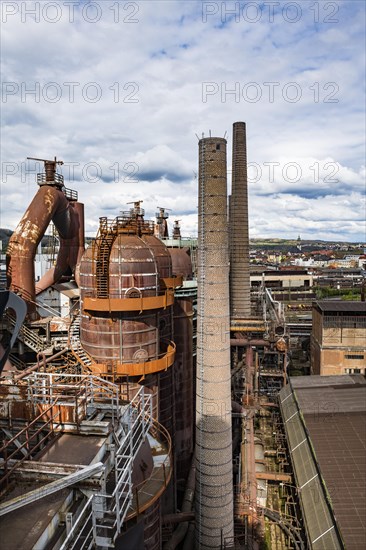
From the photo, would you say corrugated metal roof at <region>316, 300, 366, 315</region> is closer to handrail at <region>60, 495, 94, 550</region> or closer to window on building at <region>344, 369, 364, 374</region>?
window on building at <region>344, 369, 364, 374</region>

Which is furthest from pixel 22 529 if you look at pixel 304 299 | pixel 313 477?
pixel 304 299

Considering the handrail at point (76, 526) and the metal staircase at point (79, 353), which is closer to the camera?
the handrail at point (76, 526)

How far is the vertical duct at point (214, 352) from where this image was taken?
16.5 metres

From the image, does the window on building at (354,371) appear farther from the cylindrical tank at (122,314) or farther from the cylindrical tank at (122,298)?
the cylindrical tank at (122,314)

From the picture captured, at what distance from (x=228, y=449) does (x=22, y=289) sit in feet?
37.9

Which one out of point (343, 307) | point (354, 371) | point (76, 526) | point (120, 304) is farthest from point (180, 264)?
point (76, 526)

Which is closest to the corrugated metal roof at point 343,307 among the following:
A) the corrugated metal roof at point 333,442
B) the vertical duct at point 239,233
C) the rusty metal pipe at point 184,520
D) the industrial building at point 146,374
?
the corrugated metal roof at point 333,442

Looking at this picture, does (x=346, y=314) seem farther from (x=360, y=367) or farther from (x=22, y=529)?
(x=22, y=529)

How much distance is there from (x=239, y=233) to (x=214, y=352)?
16.4 meters

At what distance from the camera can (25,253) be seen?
17.5m

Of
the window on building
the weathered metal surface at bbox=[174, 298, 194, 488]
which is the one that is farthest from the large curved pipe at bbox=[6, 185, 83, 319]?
the window on building

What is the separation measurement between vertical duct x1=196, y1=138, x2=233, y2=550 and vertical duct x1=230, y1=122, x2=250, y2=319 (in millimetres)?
14633

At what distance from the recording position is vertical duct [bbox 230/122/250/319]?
102ft

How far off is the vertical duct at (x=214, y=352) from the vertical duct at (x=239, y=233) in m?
14.6
